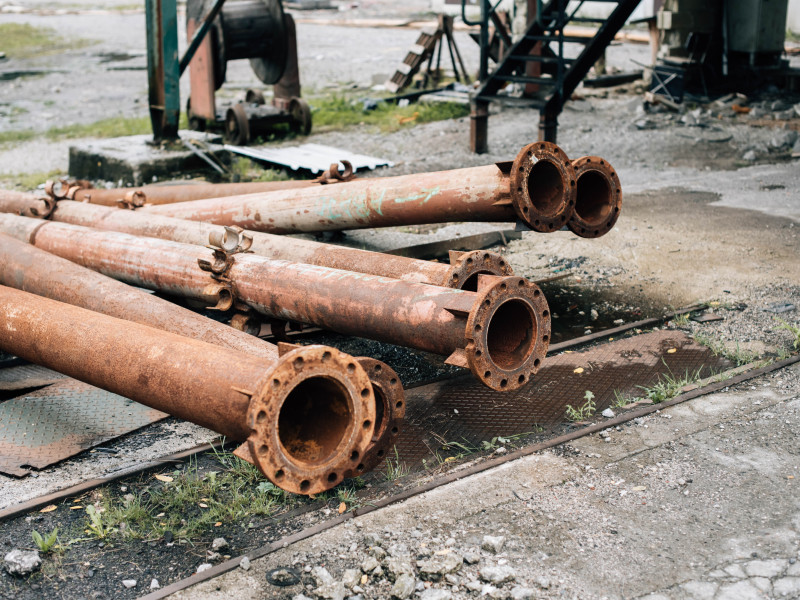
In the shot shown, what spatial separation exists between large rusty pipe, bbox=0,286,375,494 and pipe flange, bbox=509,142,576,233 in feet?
5.37

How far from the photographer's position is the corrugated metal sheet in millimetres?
7379

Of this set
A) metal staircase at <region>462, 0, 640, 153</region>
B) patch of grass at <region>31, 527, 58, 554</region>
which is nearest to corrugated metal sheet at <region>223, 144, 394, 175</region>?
metal staircase at <region>462, 0, 640, 153</region>

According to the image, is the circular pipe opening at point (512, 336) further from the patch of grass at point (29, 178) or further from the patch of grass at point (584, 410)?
the patch of grass at point (29, 178)

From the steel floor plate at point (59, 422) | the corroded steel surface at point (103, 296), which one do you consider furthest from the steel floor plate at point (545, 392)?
the steel floor plate at point (59, 422)

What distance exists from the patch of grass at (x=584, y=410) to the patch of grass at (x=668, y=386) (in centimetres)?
27

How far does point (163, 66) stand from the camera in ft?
25.5

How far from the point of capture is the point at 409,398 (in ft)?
13.0

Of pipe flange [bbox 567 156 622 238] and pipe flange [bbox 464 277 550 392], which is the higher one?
pipe flange [bbox 567 156 622 238]

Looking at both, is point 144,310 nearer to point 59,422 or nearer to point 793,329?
point 59,422

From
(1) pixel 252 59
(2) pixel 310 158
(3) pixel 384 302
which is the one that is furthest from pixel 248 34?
(3) pixel 384 302

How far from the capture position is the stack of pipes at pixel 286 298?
2.63m

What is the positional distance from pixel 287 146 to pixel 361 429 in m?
7.31

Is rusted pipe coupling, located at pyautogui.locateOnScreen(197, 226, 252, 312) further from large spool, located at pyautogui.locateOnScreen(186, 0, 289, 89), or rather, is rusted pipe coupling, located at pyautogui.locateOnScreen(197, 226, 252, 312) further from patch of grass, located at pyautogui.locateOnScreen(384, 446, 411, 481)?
large spool, located at pyautogui.locateOnScreen(186, 0, 289, 89)

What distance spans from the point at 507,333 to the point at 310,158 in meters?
5.09
